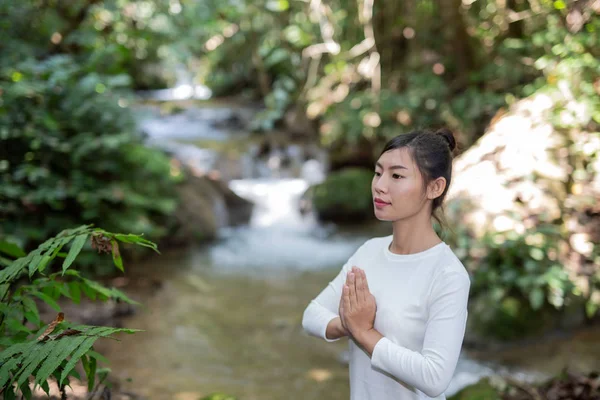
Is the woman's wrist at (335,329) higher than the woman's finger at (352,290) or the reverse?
the reverse

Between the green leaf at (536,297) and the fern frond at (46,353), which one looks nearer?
the fern frond at (46,353)

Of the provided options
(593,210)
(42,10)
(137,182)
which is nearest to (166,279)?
(137,182)

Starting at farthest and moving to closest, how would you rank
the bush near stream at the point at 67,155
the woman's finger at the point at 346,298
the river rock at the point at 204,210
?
the river rock at the point at 204,210, the bush near stream at the point at 67,155, the woman's finger at the point at 346,298

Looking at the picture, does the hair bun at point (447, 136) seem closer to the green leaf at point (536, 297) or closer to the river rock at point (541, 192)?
the green leaf at point (536, 297)

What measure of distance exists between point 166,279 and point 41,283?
5028 millimetres

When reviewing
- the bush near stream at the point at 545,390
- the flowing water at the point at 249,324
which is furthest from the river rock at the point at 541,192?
the bush near stream at the point at 545,390

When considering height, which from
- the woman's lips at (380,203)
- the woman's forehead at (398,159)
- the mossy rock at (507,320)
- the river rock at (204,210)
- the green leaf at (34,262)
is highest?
the river rock at (204,210)

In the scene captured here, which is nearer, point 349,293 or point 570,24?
point 349,293

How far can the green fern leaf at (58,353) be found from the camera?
1.50m

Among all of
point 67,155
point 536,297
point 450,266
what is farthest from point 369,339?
point 67,155

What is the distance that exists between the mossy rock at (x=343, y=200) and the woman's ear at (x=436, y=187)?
8.70 meters

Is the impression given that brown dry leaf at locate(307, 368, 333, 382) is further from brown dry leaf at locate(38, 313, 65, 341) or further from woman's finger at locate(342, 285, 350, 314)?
brown dry leaf at locate(38, 313, 65, 341)

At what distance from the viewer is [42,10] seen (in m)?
7.32

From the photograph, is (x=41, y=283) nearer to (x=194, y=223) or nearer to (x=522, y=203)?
(x=522, y=203)
